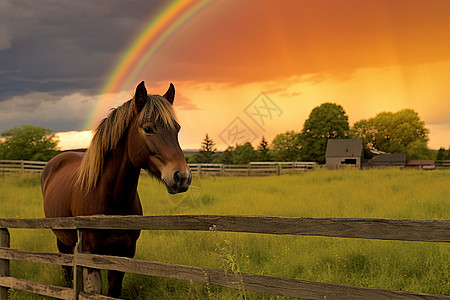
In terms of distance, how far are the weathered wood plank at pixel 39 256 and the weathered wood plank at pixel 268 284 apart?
3.41ft

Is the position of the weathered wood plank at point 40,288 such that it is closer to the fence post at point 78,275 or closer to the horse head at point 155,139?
the fence post at point 78,275

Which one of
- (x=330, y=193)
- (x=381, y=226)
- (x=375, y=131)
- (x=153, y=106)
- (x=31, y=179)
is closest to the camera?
(x=381, y=226)

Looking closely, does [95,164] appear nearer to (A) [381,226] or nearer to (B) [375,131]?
(A) [381,226]

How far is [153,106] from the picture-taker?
4137mm

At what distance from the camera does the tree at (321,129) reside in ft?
188

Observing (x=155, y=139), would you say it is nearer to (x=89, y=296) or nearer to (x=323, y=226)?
(x=89, y=296)

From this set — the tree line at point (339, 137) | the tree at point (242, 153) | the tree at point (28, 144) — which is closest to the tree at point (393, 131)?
the tree line at point (339, 137)

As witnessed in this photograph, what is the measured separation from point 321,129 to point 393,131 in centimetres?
2530

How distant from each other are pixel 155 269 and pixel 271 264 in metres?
2.85

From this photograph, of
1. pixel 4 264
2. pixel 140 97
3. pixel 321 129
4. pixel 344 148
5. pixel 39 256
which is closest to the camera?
pixel 140 97

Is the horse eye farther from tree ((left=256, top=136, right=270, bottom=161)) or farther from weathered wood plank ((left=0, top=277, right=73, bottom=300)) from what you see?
tree ((left=256, top=136, right=270, bottom=161))

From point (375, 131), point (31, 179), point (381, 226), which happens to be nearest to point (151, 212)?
point (381, 226)

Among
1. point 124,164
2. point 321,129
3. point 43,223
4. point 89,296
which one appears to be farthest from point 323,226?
point 321,129

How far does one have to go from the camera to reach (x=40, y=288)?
4793mm
